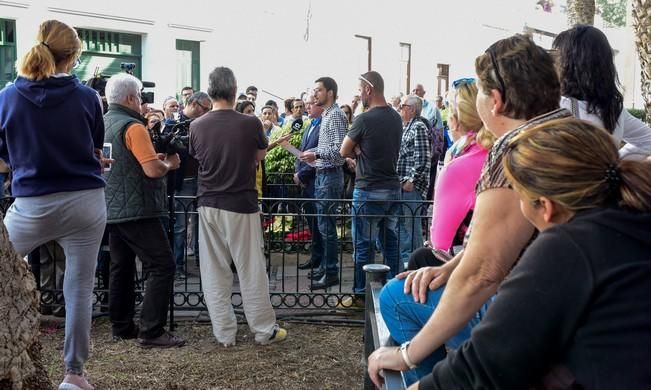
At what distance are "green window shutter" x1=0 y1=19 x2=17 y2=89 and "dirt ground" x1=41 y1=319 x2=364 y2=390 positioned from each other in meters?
10.3

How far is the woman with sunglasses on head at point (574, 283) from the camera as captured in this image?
178cm

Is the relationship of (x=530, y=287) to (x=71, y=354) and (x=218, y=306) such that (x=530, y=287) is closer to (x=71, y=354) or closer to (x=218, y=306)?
(x=71, y=354)

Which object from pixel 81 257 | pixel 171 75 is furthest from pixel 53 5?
pixel 81 257

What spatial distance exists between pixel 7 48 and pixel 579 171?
15129 mm

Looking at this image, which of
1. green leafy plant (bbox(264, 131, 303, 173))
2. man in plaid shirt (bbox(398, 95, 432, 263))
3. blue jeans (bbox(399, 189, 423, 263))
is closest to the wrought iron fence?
blue jeans (bbox(399, 189, 423, 263))

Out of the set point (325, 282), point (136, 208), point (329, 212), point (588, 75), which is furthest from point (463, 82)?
point (325, 282)

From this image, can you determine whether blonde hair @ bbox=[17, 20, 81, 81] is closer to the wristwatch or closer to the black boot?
the wristwatch

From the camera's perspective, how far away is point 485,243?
2.40m

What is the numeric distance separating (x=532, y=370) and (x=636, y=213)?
0.45 m

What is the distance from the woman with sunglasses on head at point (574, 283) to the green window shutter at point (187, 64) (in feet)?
55.7

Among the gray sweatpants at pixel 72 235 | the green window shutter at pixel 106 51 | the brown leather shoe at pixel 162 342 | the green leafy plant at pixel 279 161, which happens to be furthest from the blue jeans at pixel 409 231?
the green window shutter at pixel 106 51

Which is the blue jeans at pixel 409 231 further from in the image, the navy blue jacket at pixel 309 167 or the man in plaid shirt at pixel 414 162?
the navy blue jacket at pixel 309 167

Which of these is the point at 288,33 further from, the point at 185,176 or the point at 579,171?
the point at 579,171

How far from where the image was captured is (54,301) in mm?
6629
